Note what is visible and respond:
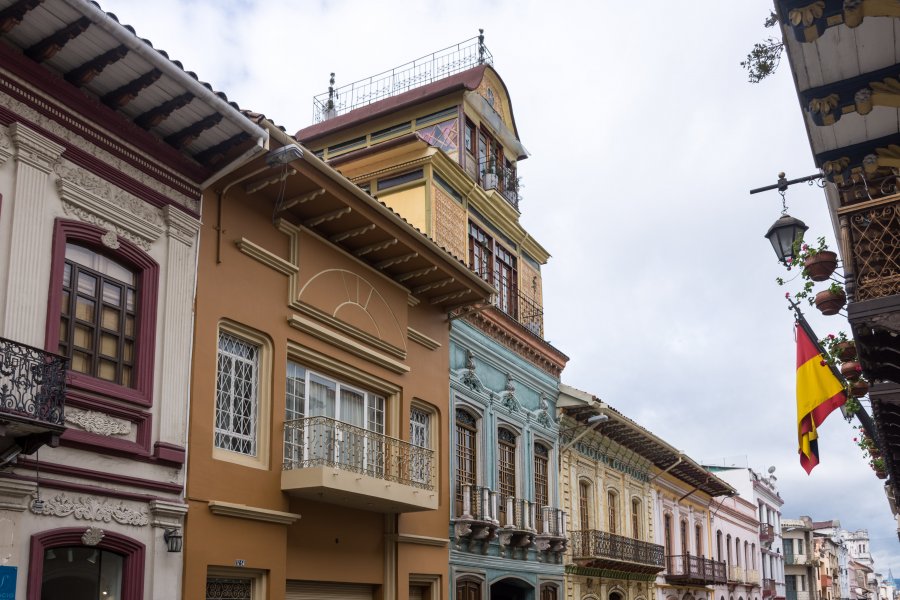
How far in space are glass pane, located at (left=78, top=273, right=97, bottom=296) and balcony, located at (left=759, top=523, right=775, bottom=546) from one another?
137 ft

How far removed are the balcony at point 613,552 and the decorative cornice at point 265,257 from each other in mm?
12158

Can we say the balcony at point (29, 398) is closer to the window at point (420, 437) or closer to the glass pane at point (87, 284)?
the glass pane at point (87, 284)

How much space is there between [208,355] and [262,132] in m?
2.77

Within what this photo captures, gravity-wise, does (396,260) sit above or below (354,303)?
above

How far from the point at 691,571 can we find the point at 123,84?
25937 mm

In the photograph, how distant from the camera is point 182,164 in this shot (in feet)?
40.4

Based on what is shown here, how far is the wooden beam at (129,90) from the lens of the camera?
36.3ft

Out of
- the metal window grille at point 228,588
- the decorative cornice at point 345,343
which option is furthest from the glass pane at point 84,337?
the decorative cornice at point 345,343

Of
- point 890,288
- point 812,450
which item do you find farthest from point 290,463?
point 890,288

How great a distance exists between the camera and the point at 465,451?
62.6 ft

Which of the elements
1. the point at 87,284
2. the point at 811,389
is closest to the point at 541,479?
the point at 811,389

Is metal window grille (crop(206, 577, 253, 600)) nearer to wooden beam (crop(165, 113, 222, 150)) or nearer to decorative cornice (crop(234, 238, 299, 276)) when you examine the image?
decorative cornice (crop(234, 238, 299, 276))

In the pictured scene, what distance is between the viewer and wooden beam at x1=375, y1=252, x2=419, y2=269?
16211mm

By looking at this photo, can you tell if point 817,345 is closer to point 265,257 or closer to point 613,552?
point 265,257
